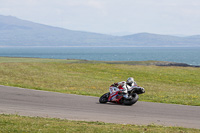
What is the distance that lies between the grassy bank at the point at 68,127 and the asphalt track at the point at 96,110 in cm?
117

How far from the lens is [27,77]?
3141cm

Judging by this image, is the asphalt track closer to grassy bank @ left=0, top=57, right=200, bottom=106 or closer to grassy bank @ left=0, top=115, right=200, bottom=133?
grassy bank @ left=0, top=115, right=200, bottom=133

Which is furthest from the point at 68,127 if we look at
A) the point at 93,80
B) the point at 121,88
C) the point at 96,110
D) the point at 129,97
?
the point at 93,80

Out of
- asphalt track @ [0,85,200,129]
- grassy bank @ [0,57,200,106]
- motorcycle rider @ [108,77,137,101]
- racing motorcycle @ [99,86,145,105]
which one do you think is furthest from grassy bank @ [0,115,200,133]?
grassy bank @ [0,57,200,106]

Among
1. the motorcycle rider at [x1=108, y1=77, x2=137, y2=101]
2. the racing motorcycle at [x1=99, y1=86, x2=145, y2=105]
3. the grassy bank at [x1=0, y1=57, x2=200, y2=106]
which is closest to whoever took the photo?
the racing motorcycle at [x1=99, y1=86, x2=145, y2=105]

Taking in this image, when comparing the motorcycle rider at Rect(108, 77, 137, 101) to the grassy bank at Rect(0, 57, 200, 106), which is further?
the grassy bank at Rect(0, 57, 200, 106)

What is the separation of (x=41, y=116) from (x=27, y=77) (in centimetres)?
1834

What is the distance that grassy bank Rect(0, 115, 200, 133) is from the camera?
1055 centimetres

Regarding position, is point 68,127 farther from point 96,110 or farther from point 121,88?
point 121,88

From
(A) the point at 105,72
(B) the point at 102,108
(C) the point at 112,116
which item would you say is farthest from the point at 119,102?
(A) the point at 105,72

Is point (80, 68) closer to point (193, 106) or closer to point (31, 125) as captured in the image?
point (193, 106)

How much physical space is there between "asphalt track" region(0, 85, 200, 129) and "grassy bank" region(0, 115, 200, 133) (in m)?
1.17

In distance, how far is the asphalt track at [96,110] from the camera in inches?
527

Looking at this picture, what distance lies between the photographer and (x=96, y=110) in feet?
50.5
